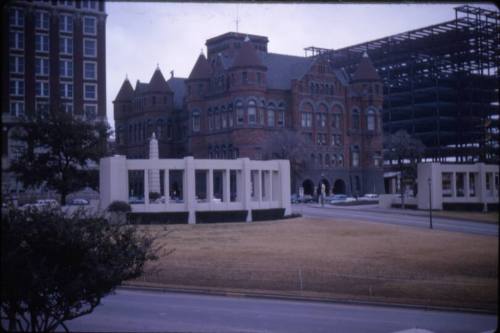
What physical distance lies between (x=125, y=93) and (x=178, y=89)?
38.2 ft

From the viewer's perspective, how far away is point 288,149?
71688 millimetres

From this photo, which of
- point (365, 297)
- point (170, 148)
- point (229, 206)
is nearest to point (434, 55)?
point (229, 206)

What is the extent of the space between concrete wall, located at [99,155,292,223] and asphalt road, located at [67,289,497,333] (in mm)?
22691

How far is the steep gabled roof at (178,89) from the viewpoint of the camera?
89625 mm

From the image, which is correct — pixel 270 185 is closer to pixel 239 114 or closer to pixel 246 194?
pixel 246 194

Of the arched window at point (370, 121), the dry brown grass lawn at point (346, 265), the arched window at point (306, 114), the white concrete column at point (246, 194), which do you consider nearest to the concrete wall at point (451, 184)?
the dry brown grass lawn at point (346, 265)

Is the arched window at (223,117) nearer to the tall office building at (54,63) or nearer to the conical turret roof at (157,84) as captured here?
the conical turret roof at (157,84)

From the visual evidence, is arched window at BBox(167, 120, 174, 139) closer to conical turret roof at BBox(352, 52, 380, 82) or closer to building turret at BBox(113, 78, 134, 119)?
building turret at BBox(113, 78, 134, 119)

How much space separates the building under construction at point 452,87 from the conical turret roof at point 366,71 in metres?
9.36

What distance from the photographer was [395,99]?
57.0 meters

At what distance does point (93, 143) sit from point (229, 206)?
44.4ft

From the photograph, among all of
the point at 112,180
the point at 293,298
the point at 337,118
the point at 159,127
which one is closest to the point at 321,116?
the point at 337,118

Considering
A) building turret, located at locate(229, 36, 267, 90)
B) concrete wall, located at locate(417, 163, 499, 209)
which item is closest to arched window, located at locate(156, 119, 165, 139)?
building turret, located at locate(229, 36, 267, 90)

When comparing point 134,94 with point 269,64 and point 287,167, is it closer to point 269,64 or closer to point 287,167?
point 269,64
